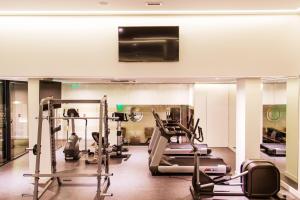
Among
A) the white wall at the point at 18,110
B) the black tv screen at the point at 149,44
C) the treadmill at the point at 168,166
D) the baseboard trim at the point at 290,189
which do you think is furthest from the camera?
the white wall at the point at 18,110

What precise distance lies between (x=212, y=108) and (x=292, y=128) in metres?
4.14

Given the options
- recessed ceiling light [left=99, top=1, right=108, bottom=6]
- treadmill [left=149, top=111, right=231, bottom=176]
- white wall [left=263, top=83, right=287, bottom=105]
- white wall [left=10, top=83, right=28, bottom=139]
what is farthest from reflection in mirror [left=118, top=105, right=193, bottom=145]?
recessed ceiling light [left=99, top=1, right=108, bottom=6]

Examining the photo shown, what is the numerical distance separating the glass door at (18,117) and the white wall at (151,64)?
10.3ft

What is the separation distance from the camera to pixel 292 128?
20.6 feet

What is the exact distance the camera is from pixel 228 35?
573 cm

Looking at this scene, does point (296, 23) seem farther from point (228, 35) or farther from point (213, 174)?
point (213, 174)

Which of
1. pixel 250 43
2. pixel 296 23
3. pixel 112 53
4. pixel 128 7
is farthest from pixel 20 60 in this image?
pixel 296 23

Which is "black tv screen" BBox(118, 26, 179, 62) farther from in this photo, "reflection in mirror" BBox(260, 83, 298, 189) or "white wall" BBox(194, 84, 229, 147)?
"white wall" BBox(194, 84, 229, 147)

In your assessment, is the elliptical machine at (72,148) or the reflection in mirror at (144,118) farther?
the reflection in mirror at (144,118)

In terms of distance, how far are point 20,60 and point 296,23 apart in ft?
16.6

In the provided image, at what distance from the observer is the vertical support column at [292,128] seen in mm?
5961

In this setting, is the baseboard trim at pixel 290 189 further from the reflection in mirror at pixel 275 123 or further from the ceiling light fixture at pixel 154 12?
the ceiling light fixture at pixel 154 12

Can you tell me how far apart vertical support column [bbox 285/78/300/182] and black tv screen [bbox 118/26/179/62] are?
7.71 feet

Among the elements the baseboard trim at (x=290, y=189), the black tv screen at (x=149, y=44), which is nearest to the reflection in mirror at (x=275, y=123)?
the baseboard trim at (x=290, y=189)
